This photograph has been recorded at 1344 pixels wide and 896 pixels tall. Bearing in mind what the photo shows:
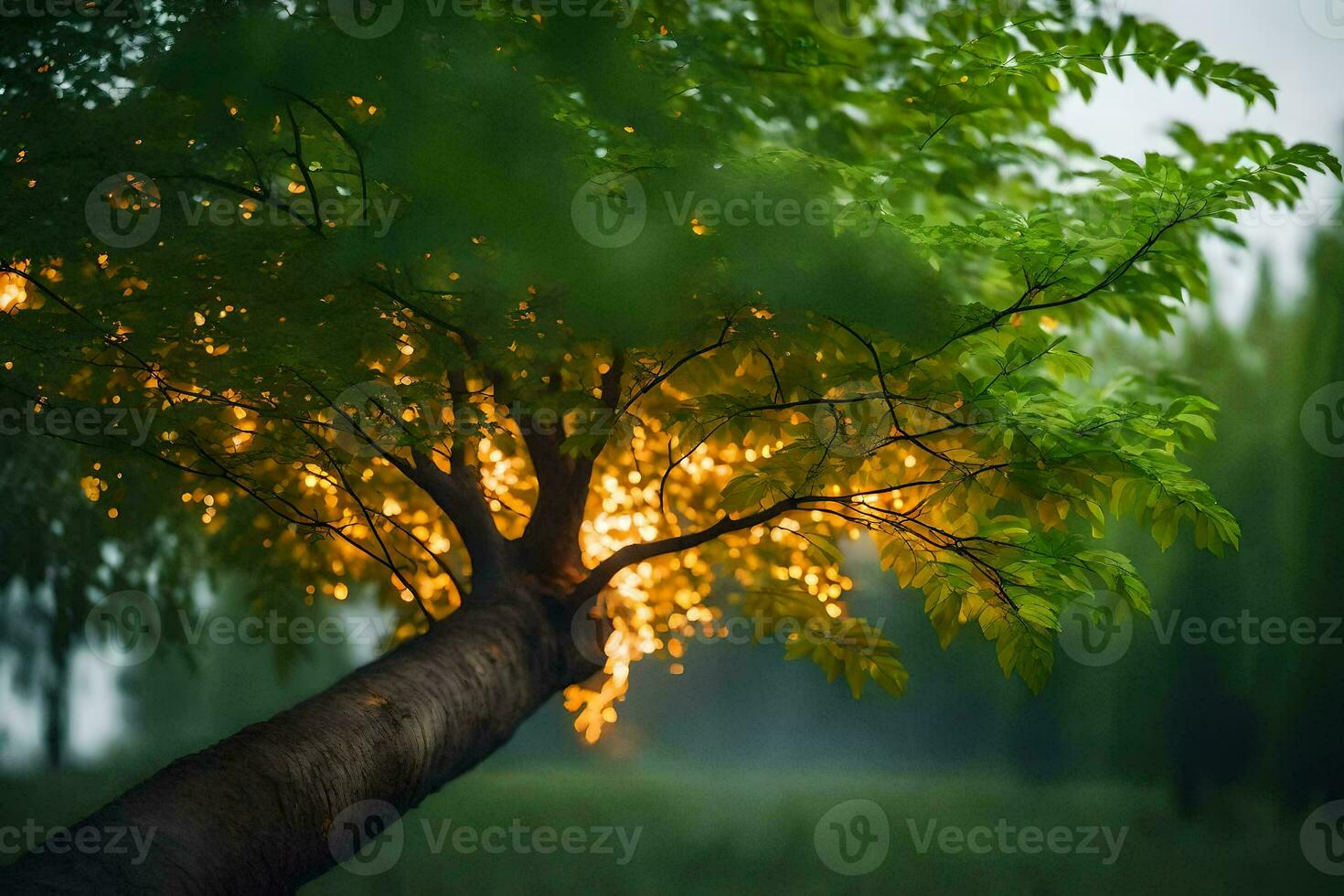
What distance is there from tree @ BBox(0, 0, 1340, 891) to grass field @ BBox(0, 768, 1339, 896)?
5886 millimetres

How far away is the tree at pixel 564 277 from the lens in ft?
9.62

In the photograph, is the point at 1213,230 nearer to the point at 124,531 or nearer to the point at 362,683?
the point at 362,683

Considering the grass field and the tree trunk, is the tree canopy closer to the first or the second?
the tree trunk

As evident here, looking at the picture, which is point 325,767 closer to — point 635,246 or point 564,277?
point 564,277

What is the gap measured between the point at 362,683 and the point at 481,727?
1.91ft

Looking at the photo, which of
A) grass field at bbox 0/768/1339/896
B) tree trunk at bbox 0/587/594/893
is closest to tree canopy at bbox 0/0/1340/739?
tree trunk at bbox 0/587/594/893

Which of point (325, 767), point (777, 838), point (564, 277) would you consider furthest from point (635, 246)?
point (777, 838)

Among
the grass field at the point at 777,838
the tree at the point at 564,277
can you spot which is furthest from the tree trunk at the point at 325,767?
the grass field at the point at 777,838

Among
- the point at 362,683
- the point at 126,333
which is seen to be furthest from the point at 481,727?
the point at 126,333

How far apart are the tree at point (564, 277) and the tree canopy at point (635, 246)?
1cm

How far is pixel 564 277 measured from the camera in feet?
9.78

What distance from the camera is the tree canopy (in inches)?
116

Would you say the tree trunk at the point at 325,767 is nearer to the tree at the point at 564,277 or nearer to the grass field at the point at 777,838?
the tree at the point at 564,277

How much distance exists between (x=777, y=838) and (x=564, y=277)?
10.6 meters
